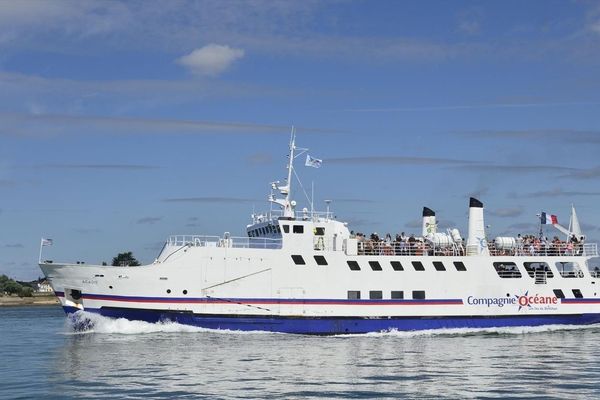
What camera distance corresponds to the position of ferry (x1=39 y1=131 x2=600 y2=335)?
106 ft

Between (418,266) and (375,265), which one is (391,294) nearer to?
(375,265)

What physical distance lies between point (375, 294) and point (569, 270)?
11.4 meters

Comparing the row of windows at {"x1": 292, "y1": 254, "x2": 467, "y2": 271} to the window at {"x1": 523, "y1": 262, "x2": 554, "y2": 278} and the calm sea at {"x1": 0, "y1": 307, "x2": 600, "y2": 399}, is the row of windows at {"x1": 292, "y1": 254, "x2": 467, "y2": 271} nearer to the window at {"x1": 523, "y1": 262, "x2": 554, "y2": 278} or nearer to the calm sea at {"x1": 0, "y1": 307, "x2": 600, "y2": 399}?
the calm sea at {"x1": 0, "y1": 307, "x2": 600, "y2": 399}

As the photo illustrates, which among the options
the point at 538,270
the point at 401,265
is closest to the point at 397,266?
the point at 401,265

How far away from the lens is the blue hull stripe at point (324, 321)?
32219 mm

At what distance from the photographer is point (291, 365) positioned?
80.7 ft

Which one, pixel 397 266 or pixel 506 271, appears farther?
pixel 506 271

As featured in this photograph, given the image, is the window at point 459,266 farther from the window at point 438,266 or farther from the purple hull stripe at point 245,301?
the purple hull stripe at point 245,301

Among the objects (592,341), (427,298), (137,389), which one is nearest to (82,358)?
(137,389)

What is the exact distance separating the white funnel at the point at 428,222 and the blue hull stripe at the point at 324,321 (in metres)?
5.47

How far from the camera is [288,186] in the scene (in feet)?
120

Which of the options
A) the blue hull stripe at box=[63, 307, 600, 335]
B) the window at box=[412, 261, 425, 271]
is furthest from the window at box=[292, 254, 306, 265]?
the window at box=[412, 261, 425, 271]

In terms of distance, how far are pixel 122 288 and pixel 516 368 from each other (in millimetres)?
16477

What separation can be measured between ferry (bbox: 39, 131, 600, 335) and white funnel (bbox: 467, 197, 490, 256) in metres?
0.05
